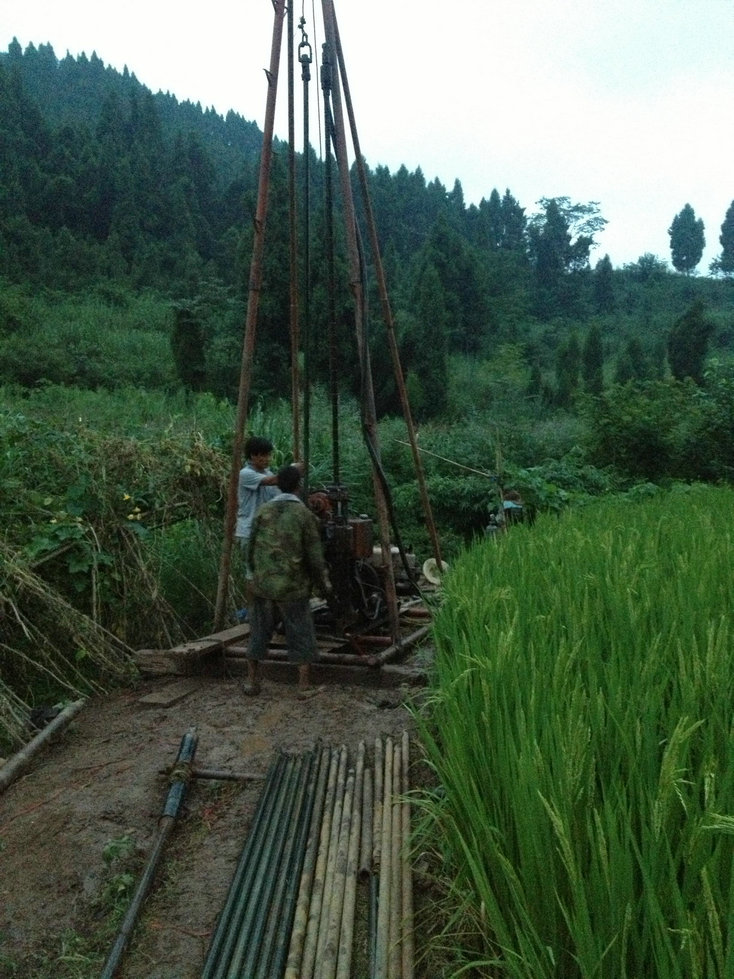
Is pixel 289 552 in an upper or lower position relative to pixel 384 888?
upper

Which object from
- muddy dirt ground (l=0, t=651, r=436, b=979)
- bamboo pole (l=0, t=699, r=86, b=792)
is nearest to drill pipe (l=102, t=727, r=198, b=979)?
muddy dirt ground (l=0, t=651, r=436, b=979)

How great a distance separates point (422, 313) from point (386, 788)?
34715 millimetres

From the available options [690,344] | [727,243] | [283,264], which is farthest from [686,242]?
[283,264]

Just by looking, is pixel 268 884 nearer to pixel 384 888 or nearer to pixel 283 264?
pixel 384 888

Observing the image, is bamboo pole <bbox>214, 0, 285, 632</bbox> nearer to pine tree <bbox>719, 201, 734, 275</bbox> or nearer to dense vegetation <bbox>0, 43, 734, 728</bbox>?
dense vegetation <bbox>0, 43, 734, 728</bbox>

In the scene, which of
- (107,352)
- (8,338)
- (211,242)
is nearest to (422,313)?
(107,352)

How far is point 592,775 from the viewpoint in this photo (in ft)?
5.95

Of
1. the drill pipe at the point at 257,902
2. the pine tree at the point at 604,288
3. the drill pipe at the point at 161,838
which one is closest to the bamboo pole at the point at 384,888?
the drill pipe at the point at 257,902

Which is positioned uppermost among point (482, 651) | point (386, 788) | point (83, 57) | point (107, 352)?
point (83, 57)

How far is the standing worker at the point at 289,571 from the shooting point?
16.0 ft

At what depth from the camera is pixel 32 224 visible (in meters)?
53.9

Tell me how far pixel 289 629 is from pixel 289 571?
13.3 inches

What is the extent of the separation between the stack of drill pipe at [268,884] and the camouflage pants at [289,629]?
136 centimetres

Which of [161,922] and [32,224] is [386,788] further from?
[32,224]
